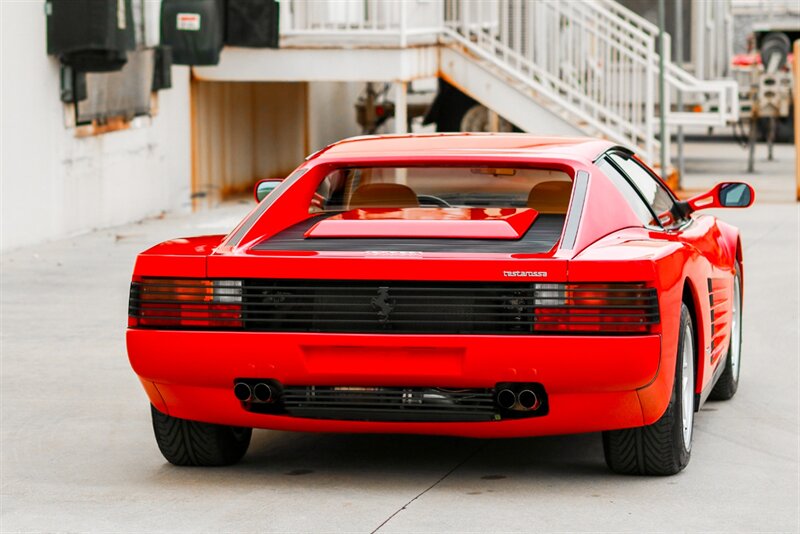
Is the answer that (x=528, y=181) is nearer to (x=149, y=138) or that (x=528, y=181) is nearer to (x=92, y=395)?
(x=149, y=138)

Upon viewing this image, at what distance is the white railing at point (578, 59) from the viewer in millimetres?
19688

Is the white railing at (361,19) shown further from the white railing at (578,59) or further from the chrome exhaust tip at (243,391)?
the chrome exhaust tip at (243,391)

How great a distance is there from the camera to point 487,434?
5766 mm

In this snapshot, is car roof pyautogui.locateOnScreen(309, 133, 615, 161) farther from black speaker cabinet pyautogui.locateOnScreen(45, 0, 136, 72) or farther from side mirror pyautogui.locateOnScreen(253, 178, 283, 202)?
black speaker cabinet pyautogui.locateOnScreen(45, 0, 136, 72)

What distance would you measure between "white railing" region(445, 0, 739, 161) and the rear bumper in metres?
13.7

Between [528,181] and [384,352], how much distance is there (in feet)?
44.8

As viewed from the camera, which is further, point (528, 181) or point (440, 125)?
point (440, 125)

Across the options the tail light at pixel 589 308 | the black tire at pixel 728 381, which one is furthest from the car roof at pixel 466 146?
the black tire at pixel 728 381

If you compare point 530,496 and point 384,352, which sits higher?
point 384,352

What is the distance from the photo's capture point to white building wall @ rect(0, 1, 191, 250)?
14047mm

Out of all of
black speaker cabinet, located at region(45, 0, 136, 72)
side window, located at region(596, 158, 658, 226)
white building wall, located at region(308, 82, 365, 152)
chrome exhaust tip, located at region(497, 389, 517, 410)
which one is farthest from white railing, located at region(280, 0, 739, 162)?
chrome exhaust tip, located at region(497, 389, 517, 410)

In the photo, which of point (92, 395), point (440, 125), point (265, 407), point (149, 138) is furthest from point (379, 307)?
point (440, 125)

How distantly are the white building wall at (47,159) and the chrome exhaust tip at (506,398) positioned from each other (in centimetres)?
902

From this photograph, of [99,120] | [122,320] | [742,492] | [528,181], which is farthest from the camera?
[528,181]
